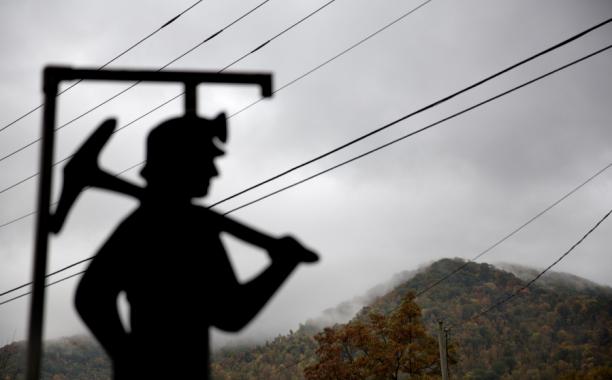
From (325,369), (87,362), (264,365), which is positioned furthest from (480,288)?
(325,369)

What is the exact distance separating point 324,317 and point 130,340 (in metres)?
182

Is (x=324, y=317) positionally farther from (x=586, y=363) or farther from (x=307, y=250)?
(x=307, y=250)

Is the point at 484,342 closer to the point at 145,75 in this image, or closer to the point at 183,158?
the point at 183,158

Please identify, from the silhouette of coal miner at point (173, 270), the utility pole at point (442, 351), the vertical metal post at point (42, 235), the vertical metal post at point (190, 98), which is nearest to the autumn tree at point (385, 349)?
the utility pole at point (442, 351)

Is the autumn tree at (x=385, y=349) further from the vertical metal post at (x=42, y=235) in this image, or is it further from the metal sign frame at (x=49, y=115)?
the vertical metal post at (x=42, y=235)

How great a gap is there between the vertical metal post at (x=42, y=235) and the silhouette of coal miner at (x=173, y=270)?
11 cm

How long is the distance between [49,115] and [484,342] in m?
107

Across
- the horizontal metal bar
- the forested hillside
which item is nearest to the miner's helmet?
the horizontal metal bar

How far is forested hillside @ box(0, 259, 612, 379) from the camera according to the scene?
9262cm

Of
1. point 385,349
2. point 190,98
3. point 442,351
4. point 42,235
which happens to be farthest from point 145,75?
point 385,349

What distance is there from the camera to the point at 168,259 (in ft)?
6.98

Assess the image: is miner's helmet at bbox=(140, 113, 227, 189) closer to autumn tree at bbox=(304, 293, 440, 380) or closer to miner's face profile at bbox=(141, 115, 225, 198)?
miner's face profile at bbox=(141, 115, 225, 198)

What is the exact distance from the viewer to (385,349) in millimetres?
33500

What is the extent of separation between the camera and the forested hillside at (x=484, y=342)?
304 feet
